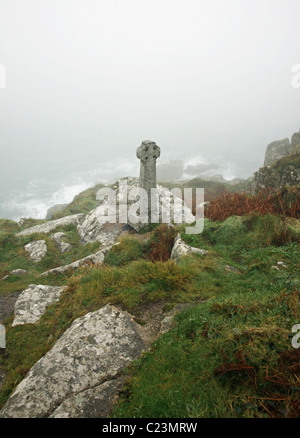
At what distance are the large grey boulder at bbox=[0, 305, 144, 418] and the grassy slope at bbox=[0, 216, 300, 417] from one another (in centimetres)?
40

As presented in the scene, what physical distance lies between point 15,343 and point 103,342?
9.01 feet

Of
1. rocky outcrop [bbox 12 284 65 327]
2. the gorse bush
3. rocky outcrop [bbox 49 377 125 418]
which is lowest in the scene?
rocky outcrop [bbox 49 377 125 418]

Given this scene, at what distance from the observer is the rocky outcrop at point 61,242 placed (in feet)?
46.4

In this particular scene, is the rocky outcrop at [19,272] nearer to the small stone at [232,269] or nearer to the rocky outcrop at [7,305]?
the rocky outcrop at [7,305]

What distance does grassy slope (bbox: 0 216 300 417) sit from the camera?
Result: 3.14 m

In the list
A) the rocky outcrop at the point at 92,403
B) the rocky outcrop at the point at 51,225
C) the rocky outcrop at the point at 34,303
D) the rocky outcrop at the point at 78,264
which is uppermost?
the rocky outcrop at the point at 51,225

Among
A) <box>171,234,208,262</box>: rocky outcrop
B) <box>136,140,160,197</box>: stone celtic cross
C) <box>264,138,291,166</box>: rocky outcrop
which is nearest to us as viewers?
<box>171,234,208,262</box>: rocky outcrop

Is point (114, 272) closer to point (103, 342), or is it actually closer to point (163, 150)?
point (103, 342)

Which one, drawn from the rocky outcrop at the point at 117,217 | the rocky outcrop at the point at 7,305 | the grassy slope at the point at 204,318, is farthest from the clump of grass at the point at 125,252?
the rocky outcrop at the point at 7,305

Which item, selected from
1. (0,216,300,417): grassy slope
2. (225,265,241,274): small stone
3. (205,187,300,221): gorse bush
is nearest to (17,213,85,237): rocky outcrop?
(0,216,300,417): grassy slope

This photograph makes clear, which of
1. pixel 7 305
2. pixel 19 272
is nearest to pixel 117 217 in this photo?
pixel 19 272

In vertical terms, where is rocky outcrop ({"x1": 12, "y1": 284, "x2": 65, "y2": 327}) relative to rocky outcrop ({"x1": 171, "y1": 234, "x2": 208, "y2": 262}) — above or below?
below

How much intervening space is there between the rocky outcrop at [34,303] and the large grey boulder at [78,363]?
217cm

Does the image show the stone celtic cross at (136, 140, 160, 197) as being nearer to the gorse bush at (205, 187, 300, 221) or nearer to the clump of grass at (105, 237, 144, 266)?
the gorse bush at (205, 187, 300, 221)
